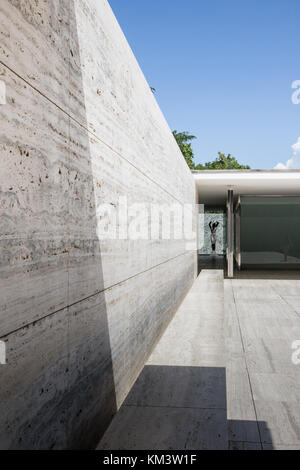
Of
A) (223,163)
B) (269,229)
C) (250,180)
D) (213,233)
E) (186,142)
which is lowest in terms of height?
(213,233)

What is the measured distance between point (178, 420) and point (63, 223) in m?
1.43

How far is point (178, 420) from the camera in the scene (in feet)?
7.79

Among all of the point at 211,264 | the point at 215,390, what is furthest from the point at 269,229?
the point at 215,390

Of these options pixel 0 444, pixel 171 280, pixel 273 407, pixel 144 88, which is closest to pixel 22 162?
pixel 0 444

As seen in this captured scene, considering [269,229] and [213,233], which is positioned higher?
[269,229]

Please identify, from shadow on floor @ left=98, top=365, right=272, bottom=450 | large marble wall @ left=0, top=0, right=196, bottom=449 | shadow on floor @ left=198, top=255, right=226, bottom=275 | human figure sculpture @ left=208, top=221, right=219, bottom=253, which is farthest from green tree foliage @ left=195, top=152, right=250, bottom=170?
large marble wall @ left=0, top=0, right=196, bottom=449

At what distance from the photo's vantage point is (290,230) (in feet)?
65.0

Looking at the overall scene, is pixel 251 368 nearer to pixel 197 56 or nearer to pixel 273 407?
Answer: pixel 273 407

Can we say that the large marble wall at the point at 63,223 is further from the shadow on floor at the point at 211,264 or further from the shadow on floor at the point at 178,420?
the shadow on floor at the point at 211,264

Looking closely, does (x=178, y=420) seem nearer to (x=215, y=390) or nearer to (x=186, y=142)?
(x=215, y=390)

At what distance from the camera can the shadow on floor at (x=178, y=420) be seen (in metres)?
2.11

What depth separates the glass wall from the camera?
19.5m

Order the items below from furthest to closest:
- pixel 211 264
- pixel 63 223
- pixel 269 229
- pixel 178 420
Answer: pixel 269 229 < pixel 211 264 < pixel 178 420 < pixel 63 223

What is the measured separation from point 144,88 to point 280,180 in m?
6.96
